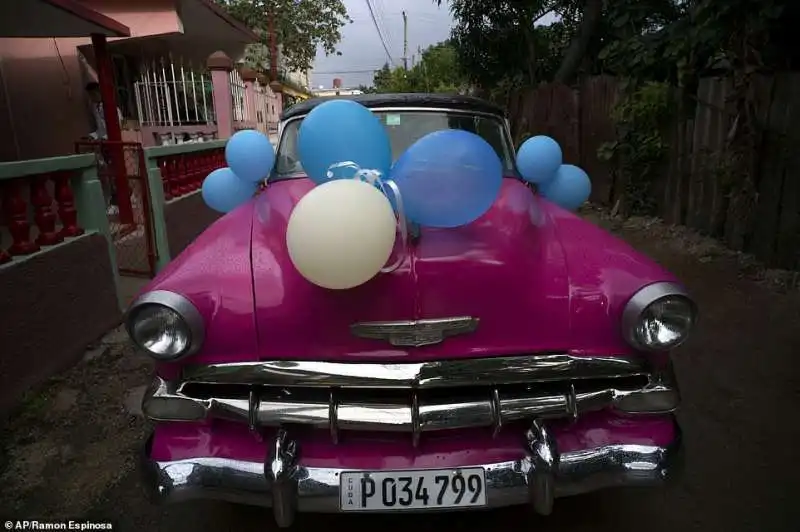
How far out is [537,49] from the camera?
12.6 m

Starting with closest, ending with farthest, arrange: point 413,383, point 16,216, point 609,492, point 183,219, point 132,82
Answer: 1. point 413,383
2. point 609,492
3. point 16,216
4. point 183,219
5. point 132,82

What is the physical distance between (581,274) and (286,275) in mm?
974

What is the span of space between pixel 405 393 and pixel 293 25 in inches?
985

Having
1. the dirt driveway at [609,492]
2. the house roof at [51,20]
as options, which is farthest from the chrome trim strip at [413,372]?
the house roof at [51,20]

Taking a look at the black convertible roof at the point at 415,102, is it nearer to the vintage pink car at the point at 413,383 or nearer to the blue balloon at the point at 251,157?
the blue balloon at the point at 251,157

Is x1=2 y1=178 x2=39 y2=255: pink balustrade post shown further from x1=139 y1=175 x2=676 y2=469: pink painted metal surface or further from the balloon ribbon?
the balloon ribbon

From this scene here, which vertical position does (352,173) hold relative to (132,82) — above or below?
below

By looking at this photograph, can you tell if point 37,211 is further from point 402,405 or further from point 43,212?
point 402,405

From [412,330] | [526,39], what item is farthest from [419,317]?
[526,39]

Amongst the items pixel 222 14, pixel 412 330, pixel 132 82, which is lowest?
pixel 412 330

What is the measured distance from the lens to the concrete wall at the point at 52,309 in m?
2.97

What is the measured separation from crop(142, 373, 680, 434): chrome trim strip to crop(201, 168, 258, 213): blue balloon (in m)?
1.71

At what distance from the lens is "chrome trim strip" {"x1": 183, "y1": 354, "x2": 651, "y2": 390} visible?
67.4 inches

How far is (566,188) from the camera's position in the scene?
3443 millimetres
